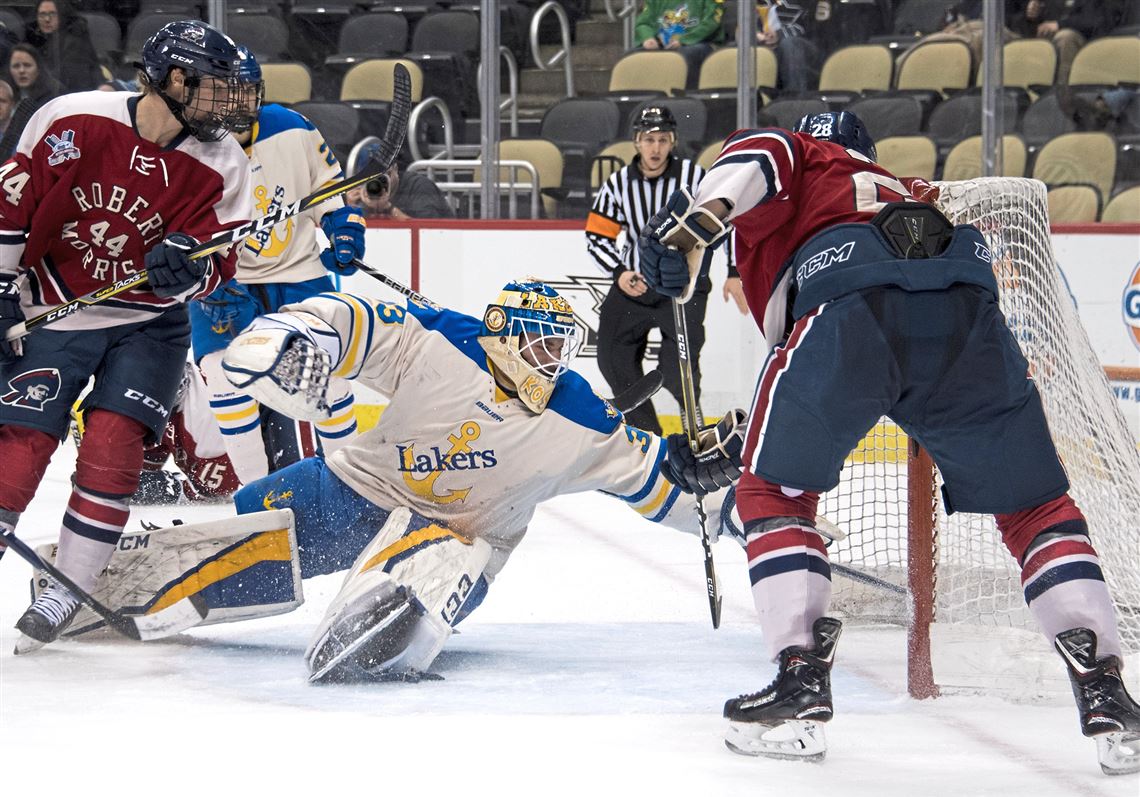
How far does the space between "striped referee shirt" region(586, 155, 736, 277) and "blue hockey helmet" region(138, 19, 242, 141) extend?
265 cm

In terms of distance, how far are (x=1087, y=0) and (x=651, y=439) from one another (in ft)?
13.2

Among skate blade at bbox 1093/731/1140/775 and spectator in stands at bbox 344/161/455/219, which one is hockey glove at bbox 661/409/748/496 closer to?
skate blade at bbox 1093/731/1140/775

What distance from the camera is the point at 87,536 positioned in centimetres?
293

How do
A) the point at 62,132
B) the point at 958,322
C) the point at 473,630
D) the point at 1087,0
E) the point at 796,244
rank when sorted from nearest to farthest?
the point at 958,322 → the point at 796,244 → the point at 62,132 → the point at 473,630 → the point at 1087,0

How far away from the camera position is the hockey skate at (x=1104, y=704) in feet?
6.89

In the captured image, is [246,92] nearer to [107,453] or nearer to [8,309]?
[8,309]

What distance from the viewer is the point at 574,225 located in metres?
6.34

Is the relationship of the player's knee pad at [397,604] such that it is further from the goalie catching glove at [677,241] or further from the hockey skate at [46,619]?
the goalie catching glove at [677,241]

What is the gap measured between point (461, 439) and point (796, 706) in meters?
0.94

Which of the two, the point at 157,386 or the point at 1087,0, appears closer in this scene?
the point at 157,386

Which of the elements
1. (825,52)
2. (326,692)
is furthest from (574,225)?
(326,692)

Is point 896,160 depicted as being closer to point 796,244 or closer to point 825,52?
point 825,52

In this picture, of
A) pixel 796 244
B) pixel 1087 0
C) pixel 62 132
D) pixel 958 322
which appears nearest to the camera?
pixel 958 322

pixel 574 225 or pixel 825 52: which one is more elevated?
pixel 825 52
